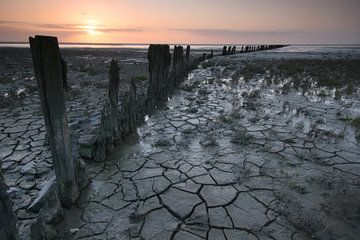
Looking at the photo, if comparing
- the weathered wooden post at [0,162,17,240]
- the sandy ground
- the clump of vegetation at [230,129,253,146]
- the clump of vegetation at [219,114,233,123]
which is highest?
the weathered wooden post at [0,162,17,240]

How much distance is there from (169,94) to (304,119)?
4.48 m

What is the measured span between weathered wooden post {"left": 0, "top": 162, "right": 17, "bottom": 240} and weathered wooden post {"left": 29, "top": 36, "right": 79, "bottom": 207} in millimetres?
817

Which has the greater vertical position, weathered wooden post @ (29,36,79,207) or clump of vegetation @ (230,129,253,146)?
weathered wooden post @ (29,36,79,207)

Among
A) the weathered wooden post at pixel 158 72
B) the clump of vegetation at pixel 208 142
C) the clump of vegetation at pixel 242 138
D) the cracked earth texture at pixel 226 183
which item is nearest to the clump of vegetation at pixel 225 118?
the cracked earth texture at pixel 226 183

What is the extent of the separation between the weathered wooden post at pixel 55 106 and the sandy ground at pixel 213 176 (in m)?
0.29

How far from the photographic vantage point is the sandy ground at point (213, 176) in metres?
2.39

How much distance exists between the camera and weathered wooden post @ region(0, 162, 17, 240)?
5.29 feet

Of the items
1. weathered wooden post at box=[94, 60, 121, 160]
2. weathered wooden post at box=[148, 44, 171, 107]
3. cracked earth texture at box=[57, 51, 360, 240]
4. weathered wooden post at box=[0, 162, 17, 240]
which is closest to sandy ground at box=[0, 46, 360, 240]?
cracked earth texture at box=[57, 51, 360, 240]

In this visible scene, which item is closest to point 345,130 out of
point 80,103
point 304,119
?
point 304,119

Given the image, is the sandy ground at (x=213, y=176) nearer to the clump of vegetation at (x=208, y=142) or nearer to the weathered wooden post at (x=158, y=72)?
the clump of vegetation at (x=208, y=142)

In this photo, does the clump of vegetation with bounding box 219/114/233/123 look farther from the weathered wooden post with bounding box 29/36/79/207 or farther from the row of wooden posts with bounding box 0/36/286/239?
the weathered wooden post with bounding box 29/36/79/207

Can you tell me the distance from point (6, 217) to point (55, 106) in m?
1.06

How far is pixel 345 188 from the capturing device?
9.79 ft

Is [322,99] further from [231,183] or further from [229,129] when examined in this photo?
[231,183]
